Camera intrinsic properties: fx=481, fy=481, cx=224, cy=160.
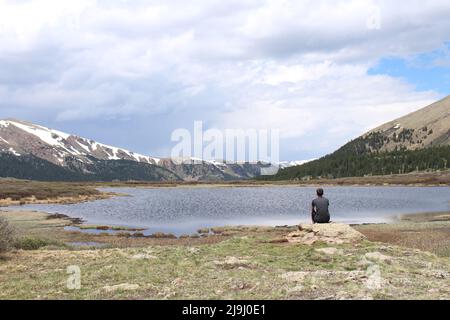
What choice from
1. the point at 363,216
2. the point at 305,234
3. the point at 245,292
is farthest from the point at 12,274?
the point at 363,216

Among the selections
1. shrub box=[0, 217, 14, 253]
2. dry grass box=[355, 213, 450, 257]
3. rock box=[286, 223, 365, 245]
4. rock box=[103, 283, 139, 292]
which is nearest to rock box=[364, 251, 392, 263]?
rock box=[286, 223, 365, 245]

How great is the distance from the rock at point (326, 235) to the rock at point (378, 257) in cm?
398

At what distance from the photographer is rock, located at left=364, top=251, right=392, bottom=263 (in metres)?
24.5

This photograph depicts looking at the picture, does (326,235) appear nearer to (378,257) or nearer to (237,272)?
(378,257)

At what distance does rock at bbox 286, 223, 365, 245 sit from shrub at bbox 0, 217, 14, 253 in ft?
57.4

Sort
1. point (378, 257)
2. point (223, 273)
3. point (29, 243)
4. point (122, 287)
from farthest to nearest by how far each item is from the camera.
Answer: point (29, 243), point (378, 257), point (223, 273), point (122, 287)

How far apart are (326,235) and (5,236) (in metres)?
19.8

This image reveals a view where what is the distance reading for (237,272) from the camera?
21656 millimetres

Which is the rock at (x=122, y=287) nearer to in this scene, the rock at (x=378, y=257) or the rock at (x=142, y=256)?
the rock at (x=142, y=256)

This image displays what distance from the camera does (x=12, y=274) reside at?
23469 mm

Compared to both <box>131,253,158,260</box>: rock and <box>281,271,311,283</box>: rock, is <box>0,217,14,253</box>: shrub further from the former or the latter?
<box>281,271,311,283</box>: rock

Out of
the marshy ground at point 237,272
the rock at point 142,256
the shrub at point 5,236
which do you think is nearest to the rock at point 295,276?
the marshy ground at point 237,272

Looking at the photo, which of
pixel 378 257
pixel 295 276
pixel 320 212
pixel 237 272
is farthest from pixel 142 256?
pixel 378 257
